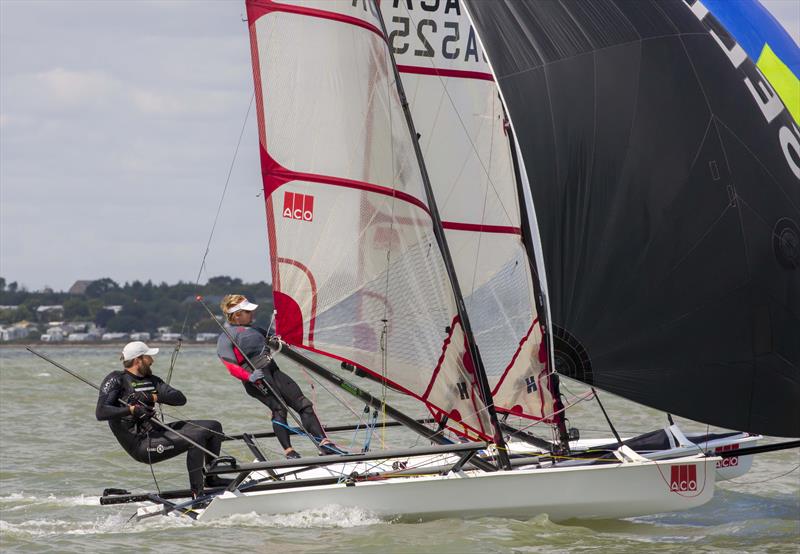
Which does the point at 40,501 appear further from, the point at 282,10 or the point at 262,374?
the point at 282,10

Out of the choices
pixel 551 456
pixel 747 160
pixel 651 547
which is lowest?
pixel 651 547

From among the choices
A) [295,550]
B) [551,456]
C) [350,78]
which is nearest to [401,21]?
[350,78]

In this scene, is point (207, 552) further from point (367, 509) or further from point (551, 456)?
point (551, 456)

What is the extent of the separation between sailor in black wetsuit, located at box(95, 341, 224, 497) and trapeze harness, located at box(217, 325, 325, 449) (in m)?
0.56

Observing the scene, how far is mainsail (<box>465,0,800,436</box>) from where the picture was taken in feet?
25.7

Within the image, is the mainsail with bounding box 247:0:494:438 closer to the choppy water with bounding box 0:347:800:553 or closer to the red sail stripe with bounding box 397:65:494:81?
the choppy water with bounding box 0:347:800:553

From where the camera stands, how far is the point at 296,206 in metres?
7.87

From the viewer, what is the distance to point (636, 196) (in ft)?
25.9

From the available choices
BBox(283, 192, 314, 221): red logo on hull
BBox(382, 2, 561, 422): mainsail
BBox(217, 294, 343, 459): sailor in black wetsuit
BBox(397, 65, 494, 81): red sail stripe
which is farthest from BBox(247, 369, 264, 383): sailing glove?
BBox(397, 65, 494, 81): red sail stripe

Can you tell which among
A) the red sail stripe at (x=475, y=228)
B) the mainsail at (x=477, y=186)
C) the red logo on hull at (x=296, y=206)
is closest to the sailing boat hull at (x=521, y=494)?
the mainsail at (x=477, y=186)

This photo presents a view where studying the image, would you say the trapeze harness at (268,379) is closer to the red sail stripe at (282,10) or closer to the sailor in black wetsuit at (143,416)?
the sailor in black wetsuit at (143,416)

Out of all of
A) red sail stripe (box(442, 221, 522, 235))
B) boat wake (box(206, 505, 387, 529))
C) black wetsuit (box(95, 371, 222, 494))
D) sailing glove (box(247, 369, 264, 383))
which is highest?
red sail stripe (box(442, 221, 522, 235))

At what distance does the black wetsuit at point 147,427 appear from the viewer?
780 centimetres

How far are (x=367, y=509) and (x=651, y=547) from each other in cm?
183
